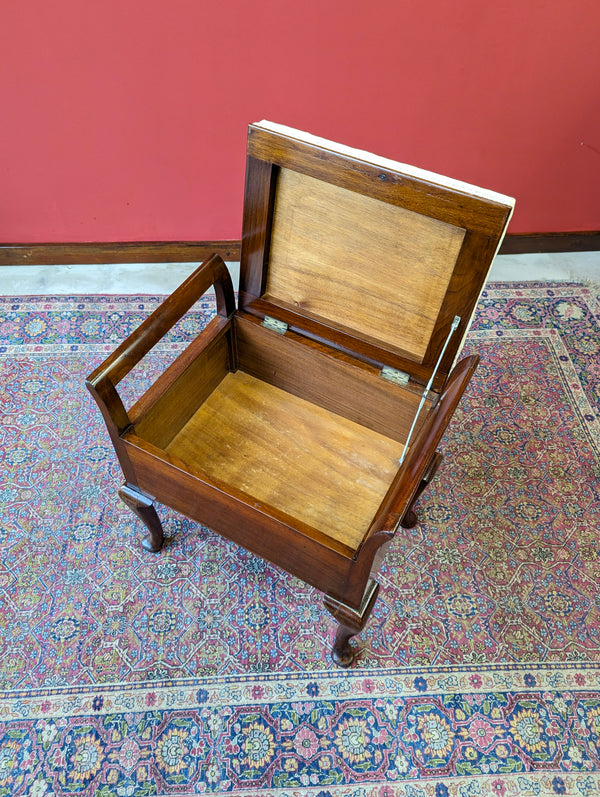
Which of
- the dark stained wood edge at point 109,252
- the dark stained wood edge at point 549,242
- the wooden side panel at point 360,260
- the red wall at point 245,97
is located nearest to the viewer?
A: the wooden side panel at point 360,260

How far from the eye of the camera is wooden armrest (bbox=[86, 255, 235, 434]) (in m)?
1.08

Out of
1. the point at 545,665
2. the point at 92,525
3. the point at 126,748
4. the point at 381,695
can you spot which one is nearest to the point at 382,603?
the point at 381,695

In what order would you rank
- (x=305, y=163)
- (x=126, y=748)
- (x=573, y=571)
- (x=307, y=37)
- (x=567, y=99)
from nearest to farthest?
1. (x=305, y=163)
2. (x=126, y=748)
3. (x=573, y=571)
4. (x=307, y=37)
5. (x=567, y=99)

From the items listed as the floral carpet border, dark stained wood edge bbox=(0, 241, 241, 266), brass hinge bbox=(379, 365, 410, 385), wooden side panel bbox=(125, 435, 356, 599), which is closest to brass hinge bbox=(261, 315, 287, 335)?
brass hinge bbox=(379, 365, 410, 385)

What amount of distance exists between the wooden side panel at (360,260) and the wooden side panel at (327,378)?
0.08 metres

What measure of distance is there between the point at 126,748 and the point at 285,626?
46 cm

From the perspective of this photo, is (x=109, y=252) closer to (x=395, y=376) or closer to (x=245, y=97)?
(x=245, y=97)

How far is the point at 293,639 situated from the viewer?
1.50m

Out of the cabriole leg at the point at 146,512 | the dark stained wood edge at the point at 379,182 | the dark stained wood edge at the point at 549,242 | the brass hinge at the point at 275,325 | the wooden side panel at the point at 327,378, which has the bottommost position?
the cabriole leg at the point at 146,512

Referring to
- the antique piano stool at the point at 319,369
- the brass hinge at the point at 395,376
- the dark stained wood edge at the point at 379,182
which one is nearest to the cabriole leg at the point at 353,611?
the antique piano stool at the point at 319,369

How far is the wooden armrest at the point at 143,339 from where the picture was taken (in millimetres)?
1084

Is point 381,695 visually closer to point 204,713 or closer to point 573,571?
point 204,713

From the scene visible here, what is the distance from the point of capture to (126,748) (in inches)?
53.0

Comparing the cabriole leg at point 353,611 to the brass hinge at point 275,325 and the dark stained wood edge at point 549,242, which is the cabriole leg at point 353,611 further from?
the dark stained wood edge at point 549,242
